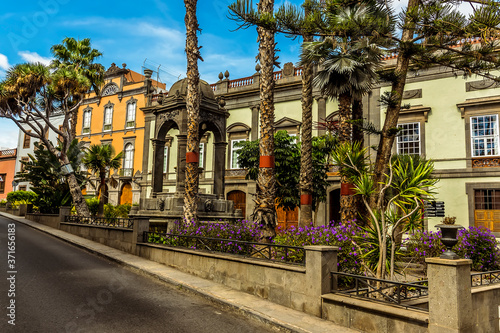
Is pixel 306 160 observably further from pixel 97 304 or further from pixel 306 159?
pixel 97 304

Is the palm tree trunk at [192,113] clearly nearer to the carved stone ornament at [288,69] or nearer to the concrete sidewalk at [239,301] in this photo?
the concrete sidewalk at [239,301]

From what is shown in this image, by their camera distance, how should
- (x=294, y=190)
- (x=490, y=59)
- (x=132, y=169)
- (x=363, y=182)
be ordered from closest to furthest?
(x=363, y=182), (x=490, y=59), (x=294, y=190), (x=132, y=169)

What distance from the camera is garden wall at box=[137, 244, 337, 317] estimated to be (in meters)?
6.81

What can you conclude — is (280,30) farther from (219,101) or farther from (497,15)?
(219,101)

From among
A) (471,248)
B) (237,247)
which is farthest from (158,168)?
(471,248)

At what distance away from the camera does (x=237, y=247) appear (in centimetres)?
988

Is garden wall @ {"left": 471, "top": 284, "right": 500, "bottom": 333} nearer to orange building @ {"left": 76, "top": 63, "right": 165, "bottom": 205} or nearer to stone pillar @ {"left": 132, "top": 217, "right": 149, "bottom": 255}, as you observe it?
stone pillar @ {"left": 132, "top": 217, "right": 149, "bottom": 255}

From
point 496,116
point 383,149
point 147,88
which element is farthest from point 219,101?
point 147,88

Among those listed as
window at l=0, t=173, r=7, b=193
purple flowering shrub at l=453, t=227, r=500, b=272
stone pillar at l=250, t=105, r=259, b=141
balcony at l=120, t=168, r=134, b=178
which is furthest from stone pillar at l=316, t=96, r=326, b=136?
window at l=0, t=173, r=7, b=193

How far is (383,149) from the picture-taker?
9.33 m

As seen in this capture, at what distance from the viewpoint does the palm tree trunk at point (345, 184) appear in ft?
34.4

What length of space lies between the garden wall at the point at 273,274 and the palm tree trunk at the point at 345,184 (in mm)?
3334

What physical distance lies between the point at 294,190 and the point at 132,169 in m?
19.5

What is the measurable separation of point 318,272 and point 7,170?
A: 51224mm
